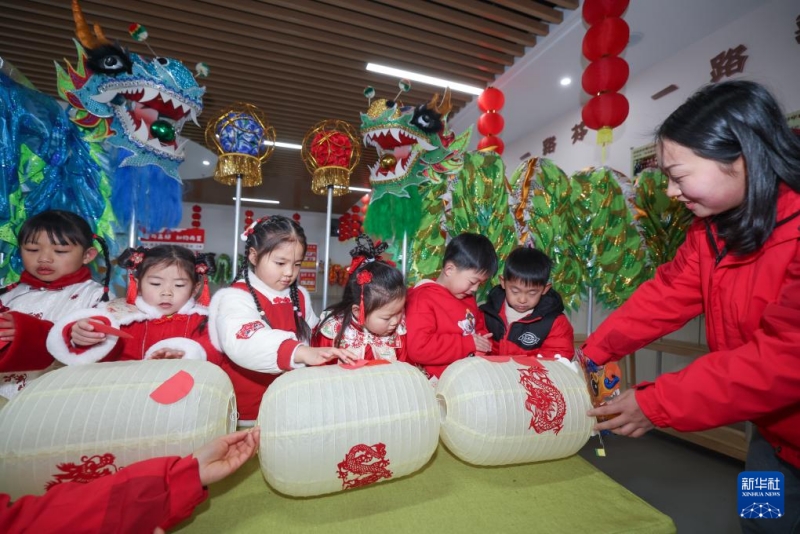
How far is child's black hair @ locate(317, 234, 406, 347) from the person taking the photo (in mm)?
1288

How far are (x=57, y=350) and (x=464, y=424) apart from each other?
121 centimetres

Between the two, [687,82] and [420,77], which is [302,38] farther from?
[687,82]

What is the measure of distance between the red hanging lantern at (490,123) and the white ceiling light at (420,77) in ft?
0.93

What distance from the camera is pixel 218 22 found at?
2596 millimetres

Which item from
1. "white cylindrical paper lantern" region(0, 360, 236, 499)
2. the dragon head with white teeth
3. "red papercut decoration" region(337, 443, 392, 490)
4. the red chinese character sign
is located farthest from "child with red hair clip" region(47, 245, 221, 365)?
the red chinese character sign

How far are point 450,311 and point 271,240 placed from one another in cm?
77

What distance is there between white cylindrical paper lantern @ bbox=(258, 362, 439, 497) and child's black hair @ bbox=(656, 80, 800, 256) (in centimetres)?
89

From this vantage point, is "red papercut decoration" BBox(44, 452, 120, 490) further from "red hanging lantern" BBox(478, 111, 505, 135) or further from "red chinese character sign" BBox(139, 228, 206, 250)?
"red chinese character sign" BBox(139, 228, 206, 250)

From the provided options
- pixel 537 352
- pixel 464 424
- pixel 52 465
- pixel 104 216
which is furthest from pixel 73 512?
pixel 537 352

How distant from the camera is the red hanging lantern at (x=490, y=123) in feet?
11.1

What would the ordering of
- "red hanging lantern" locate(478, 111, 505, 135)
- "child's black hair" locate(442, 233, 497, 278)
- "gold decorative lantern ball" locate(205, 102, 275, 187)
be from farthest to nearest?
"red hanging lantern" locate(478, 111, 505, 135) < "gold decorative lantern ball" locate(205, 102, 275, 187) < "child's black hair" locate(442, 233, 497, 278)

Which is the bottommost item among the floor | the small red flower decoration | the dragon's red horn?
the floor

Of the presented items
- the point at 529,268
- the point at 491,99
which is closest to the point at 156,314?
the point at 529,268

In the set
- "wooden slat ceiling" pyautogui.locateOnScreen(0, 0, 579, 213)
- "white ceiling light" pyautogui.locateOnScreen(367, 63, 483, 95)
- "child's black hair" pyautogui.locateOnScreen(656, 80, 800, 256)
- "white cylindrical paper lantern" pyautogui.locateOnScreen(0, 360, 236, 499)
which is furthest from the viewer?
"white ceiling light" pyautogui.locateOnScreen(367, 63, 483, 95)
